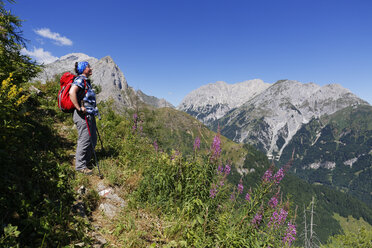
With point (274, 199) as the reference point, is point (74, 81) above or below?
above

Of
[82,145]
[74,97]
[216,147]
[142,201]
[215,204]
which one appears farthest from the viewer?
[82,145]

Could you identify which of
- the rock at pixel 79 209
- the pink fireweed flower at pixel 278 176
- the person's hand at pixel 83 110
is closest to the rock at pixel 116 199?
the rock at pixel 79 209

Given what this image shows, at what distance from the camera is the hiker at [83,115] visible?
570 centimetres

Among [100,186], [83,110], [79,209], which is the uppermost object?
[83,110]

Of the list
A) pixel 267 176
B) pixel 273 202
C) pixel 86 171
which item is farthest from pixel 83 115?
pixel 273 202

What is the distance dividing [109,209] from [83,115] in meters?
3.00

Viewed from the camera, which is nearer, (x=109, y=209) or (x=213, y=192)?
(x=213, y=192)

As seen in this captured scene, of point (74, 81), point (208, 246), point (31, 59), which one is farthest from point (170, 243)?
point (31, 59)

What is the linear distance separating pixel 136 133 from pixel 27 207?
6.85 m

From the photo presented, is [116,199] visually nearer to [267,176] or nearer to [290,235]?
[267,176]

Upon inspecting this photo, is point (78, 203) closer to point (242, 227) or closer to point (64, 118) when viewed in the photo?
point (242, 227)

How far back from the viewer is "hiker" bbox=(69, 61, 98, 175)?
5.70 meters

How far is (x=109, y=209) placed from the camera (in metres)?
4.58

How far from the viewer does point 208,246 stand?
3.68 m
